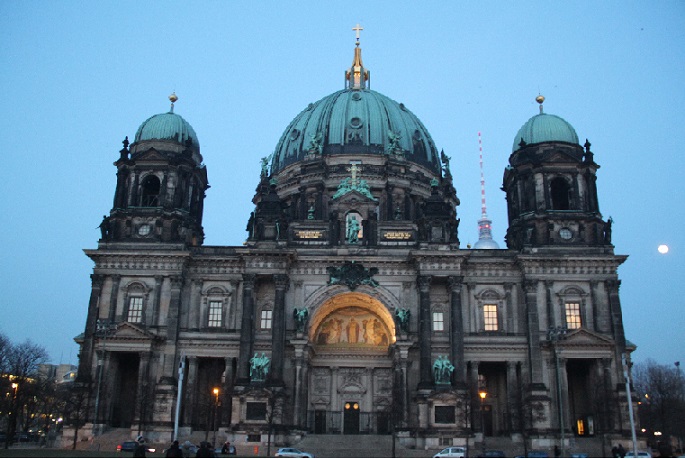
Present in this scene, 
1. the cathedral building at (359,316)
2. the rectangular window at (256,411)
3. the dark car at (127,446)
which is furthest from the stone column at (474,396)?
the dark car at (127,446)

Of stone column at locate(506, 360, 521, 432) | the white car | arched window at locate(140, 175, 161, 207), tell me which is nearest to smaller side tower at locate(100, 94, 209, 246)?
arched window at locate(140, 175, 161, 207)

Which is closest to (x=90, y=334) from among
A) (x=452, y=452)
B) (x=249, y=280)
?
(x=249, y=280)

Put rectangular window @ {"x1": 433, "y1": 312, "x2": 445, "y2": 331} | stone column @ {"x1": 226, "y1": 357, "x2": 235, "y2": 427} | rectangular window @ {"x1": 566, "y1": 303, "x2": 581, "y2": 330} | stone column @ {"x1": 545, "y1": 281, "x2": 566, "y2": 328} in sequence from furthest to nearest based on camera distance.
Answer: rectangular window @ {"x1": 433, "y1": 312, "x2": 445, "y2": 331}, rectangular window @ {"x1": 566, "y1": 303, "x2": 581, "y2": 330}, stone column @ {"x1": 545, "y1": 281, "x2": 566, "y2": 328}, stone column @ {"x1": 226, "y1": 357, "x2": 235, "y2": 427}

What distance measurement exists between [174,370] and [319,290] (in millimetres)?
12414

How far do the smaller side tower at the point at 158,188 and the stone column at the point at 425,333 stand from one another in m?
19.5

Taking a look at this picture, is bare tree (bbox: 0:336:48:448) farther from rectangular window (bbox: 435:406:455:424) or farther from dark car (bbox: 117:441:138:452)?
rectangular window (bbox: 435:406:455:424)

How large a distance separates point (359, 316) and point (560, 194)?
64.4 ft

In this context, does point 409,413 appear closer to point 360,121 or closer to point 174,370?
point 174,370

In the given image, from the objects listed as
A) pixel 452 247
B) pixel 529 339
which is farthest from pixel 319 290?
pixel 529 339

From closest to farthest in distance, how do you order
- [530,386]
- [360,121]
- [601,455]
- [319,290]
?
[601,455] < [530,386] < [319,290] < [360,121]

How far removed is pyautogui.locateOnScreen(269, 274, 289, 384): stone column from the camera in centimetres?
5244

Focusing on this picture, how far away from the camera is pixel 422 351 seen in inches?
2082

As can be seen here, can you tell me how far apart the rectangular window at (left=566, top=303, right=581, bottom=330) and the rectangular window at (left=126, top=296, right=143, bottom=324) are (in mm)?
32706

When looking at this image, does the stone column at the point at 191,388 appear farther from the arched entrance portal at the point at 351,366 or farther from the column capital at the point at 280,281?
the arched entrance portal at the point at 351,366
